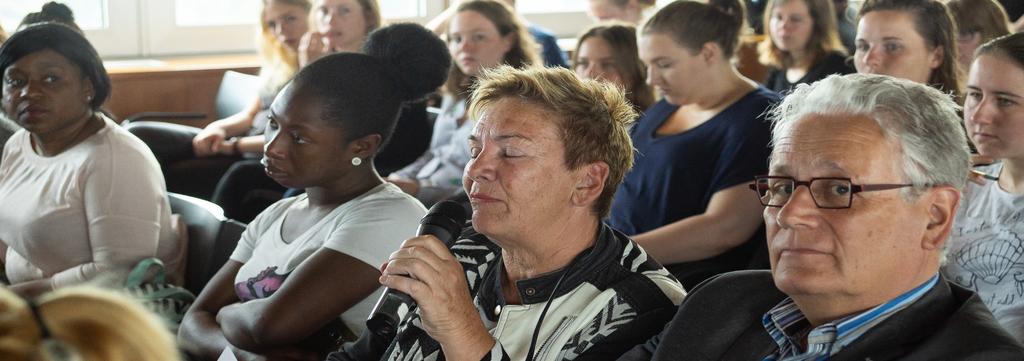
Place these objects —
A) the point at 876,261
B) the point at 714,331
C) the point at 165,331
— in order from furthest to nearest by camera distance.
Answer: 1. the point at 714,331
2. the point at 876,261
3. the point at 165,331

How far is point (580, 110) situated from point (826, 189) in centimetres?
53

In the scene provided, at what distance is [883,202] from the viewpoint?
1458 mm

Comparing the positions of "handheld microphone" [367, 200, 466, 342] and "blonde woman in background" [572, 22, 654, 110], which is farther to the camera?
"blonde woman in background" [572, 22, 654, 110]

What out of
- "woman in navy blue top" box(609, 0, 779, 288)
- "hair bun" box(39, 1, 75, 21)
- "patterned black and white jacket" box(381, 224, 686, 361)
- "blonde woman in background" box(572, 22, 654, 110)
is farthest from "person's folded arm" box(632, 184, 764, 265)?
"hair bun" box(39, 1, 75, 21)

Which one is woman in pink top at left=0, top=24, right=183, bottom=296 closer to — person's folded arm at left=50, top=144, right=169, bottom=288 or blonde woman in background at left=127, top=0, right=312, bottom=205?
person's folded arm at left=50, top=144, right=169, bottom=288

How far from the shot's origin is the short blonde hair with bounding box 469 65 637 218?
1.92 meters

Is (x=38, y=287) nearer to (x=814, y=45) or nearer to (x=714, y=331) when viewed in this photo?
(x=714, y=331)

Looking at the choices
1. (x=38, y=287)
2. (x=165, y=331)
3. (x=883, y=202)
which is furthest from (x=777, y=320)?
(x=38, y=287)

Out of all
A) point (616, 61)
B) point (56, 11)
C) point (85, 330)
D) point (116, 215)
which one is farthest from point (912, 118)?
point (56, 11)

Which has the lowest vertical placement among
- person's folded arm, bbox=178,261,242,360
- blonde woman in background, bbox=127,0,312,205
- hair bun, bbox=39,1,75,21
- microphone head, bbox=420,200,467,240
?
blonde woman in background, bbox=127,0,312,205

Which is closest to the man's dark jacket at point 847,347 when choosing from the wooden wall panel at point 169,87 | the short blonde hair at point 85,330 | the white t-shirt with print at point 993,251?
the white t-shirt with print at point 993,251

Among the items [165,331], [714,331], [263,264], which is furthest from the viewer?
[263,264]

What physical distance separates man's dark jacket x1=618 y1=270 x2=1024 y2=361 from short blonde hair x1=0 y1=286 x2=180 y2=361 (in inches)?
32.7

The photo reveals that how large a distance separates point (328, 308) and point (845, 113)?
1071 millimetres
